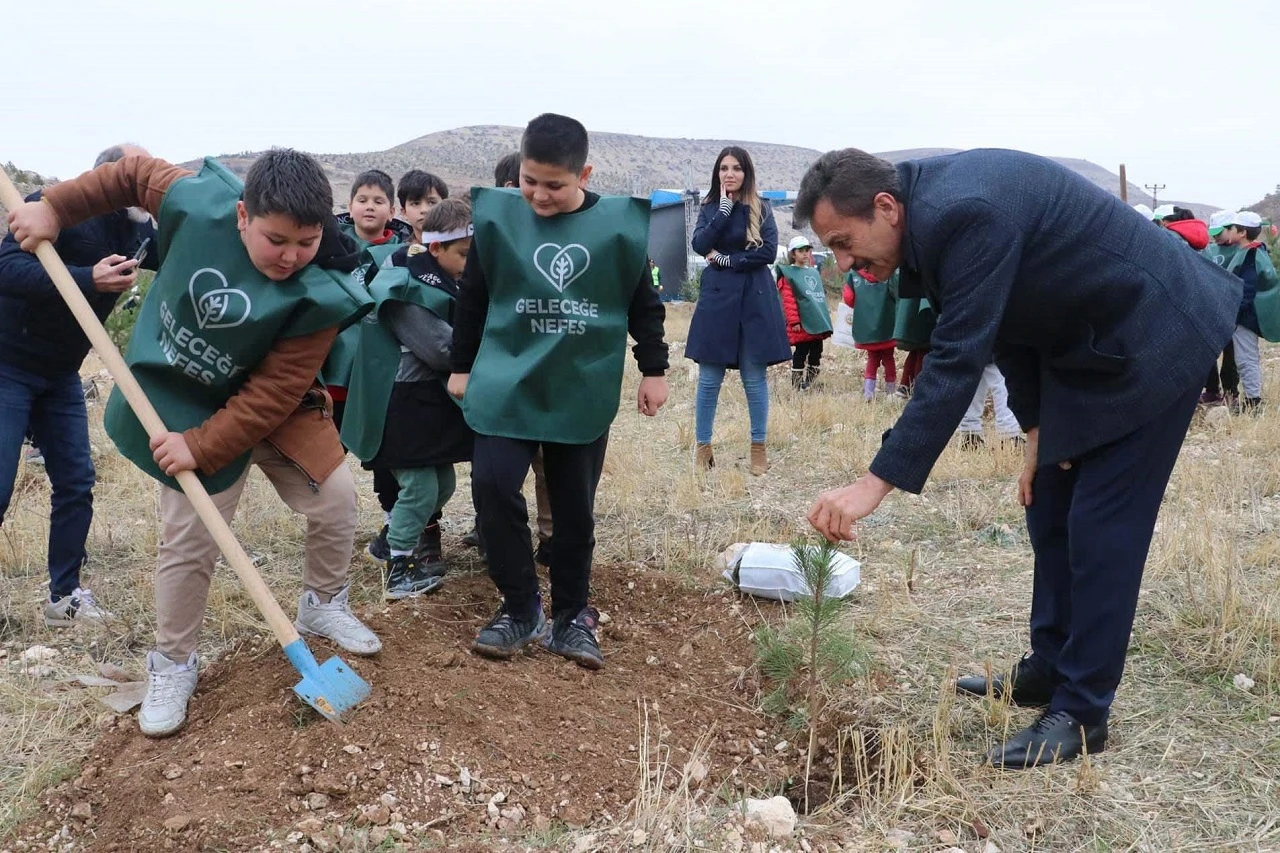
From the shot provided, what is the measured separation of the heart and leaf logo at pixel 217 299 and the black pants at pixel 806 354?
23.1 ft

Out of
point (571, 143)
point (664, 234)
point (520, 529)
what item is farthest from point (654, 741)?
point (664, 234)

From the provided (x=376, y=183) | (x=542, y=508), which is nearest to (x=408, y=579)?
(x=542, y=508)

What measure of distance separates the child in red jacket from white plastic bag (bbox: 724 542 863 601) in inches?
175

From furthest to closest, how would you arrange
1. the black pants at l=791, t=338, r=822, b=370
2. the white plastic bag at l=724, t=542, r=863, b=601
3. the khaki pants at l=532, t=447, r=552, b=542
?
the black pants at l=791, t=338, r=822, b=370
the khaki pants at l=532, t=447, r=552, b=542
the white plastic bag at l=724, t=542, r=863, b=601

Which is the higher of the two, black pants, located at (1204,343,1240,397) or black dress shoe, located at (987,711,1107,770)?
black dress shoe, located at (987,711,1107,770)

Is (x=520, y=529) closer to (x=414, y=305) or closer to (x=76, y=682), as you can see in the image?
(x=414, y=305)

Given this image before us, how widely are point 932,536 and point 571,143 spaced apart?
265 cm

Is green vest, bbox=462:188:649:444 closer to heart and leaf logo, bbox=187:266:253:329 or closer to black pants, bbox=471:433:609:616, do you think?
black pants, bbox=471:433:609:616

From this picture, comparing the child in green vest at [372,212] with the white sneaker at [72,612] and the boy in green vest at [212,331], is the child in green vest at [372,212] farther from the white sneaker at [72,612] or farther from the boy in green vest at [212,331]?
the white sneaker at [72,612]

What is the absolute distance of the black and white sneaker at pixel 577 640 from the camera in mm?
3113

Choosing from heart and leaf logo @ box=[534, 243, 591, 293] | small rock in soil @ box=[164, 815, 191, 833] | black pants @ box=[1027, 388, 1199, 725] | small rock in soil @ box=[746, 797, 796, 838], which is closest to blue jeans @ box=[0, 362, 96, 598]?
small rock in soil @ box=[164, 815, 191, 833]

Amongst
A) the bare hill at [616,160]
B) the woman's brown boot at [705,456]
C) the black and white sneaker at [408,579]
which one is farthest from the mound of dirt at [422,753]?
the bare hill at [616,160]

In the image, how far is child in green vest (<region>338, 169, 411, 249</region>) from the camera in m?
4.46

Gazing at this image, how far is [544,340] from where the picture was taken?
3.05m
